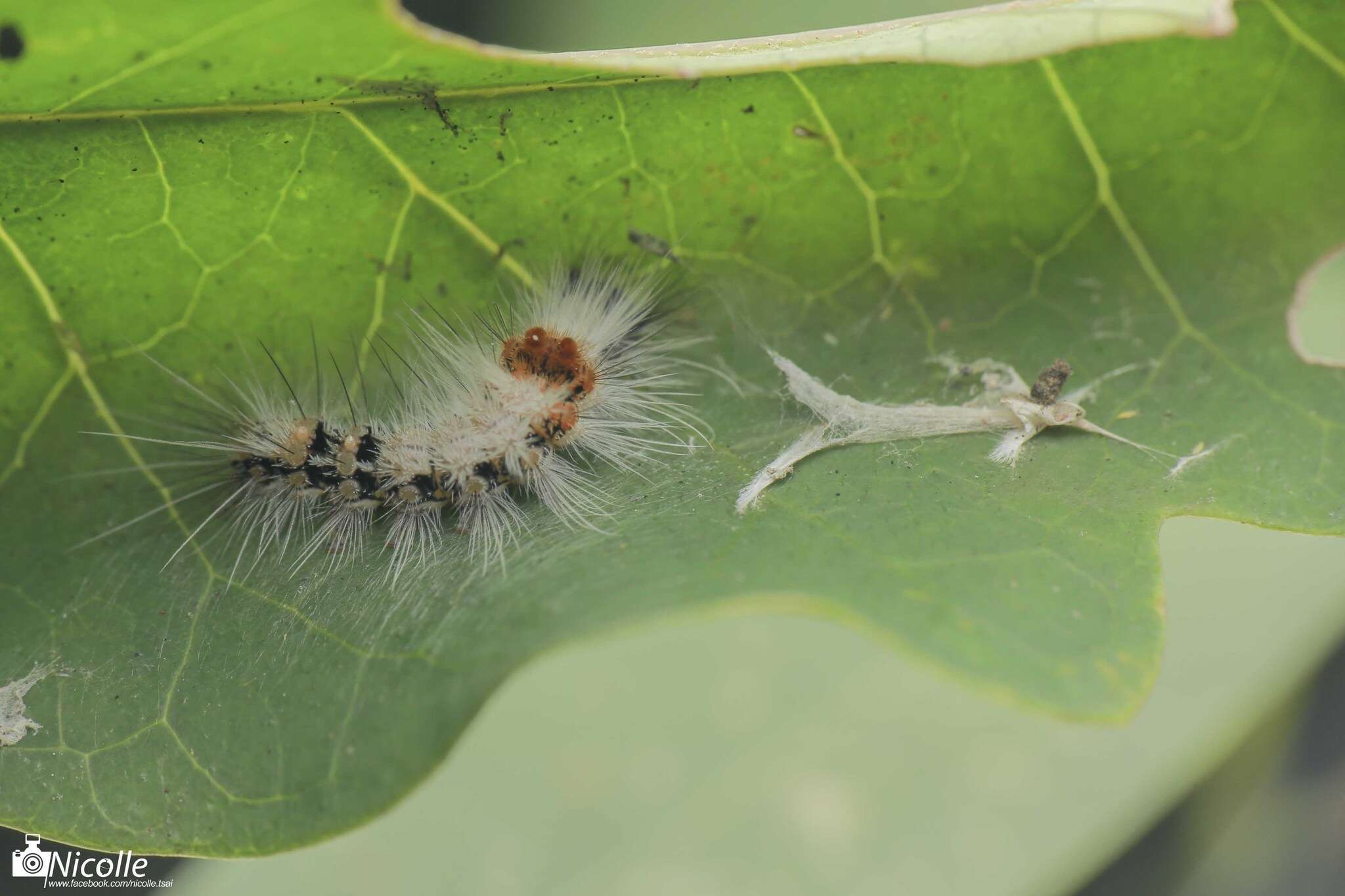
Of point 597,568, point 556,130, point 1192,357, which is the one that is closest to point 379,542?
point 597,568

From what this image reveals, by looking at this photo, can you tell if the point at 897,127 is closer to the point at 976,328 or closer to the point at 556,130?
the point at 976,328

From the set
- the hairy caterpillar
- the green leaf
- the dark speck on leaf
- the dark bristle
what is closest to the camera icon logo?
the green leaf

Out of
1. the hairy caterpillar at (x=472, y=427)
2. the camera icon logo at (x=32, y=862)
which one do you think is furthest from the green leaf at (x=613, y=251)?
the camera icon logo at (x=32, y=862)

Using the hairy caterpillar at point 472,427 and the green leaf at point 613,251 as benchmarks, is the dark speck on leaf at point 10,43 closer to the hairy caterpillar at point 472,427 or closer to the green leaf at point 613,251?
the green leaf at point 613,251

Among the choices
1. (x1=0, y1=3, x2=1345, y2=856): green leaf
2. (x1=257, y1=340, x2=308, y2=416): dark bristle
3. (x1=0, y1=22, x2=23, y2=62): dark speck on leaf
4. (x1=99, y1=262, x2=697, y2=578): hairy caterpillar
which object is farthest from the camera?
(x1=99, y1=262, x2=697, y2=578): hairy caterpillar

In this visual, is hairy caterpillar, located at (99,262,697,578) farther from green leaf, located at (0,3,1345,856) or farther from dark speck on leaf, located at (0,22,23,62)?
dark speck on leaf, located at (0,22,23,62)
